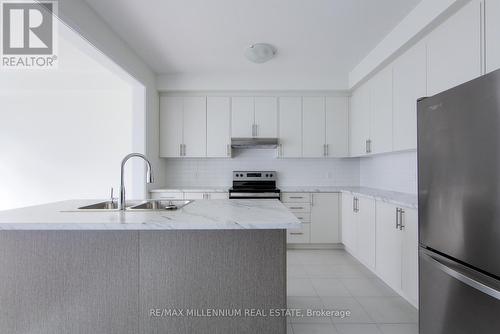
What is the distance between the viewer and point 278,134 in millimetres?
4148

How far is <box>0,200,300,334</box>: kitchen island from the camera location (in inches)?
56.7

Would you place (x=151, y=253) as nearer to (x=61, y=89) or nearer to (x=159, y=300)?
(x=159, y=300)

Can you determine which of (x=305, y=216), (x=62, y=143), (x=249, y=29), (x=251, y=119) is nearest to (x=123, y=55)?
(x=249, y=29)

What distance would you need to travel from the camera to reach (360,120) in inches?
150

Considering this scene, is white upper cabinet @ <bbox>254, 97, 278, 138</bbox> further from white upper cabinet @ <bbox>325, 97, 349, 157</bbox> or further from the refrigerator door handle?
the refrigerator door handle

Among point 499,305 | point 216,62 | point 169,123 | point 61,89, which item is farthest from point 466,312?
point 61,89

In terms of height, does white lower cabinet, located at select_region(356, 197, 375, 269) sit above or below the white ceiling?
below

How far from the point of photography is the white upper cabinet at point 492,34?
1618 mm

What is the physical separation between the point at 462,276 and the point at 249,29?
2598 millimetres

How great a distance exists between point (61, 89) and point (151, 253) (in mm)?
4368

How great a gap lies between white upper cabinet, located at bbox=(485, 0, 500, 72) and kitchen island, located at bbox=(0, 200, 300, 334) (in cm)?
156

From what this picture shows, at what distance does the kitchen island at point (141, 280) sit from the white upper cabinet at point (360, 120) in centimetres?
267

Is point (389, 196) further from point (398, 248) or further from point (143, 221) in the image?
point (143, 221)

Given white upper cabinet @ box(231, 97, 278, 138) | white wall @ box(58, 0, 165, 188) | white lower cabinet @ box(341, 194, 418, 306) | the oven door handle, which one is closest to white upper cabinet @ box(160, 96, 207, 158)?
white wall @ box(58, 0, 165, 188)
